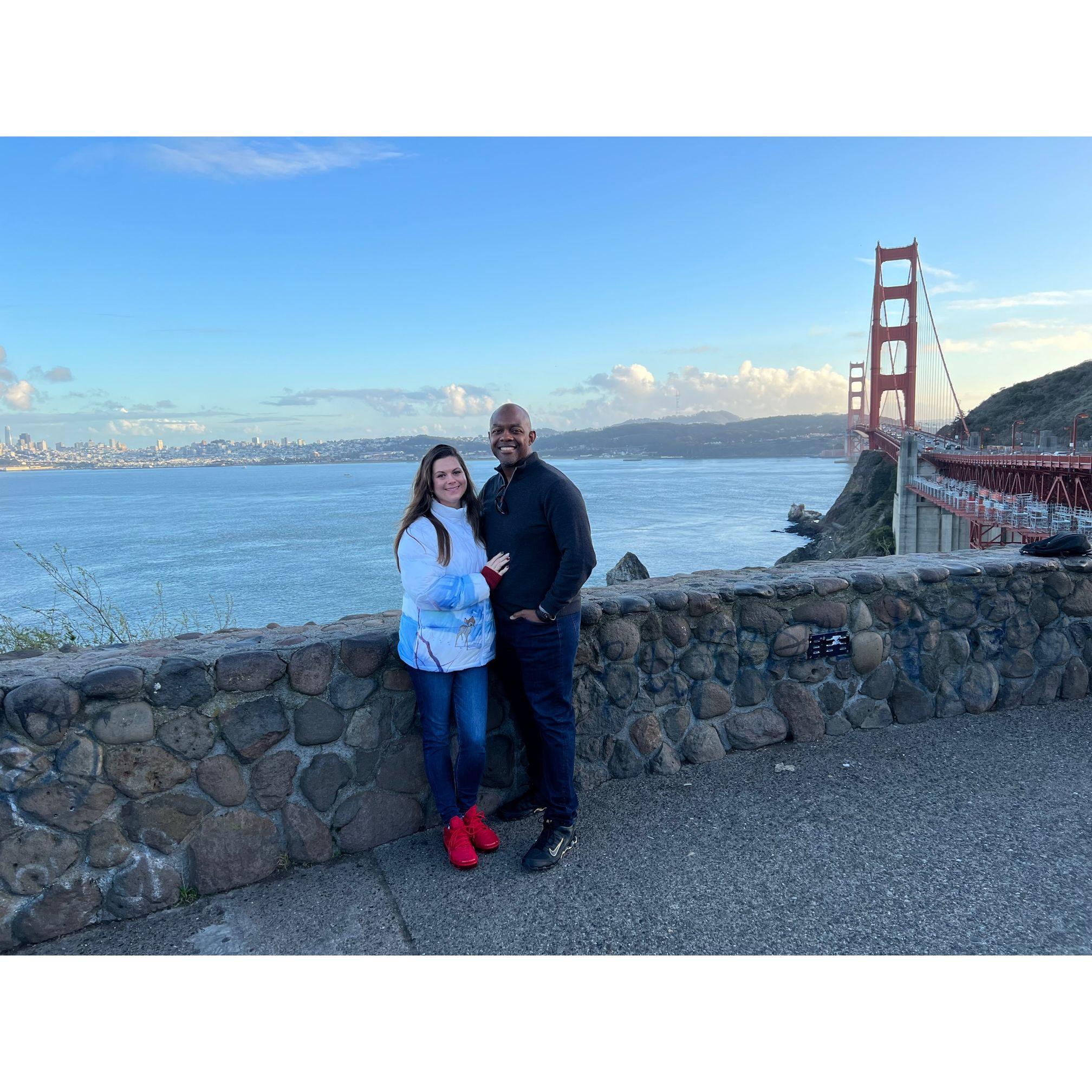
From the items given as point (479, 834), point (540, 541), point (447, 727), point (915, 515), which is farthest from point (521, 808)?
point (915, 515)

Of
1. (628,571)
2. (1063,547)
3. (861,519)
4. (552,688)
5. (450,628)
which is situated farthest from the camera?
(861,519)

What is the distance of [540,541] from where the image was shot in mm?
2309

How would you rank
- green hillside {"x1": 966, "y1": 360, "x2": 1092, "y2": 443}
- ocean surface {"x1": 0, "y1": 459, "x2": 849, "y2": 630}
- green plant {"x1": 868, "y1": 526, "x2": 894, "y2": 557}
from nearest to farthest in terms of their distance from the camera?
ocean surface {"x1": 0, "y1": 459, "x2": 849, "y2": 630}
green plant {"x1": 868, "y1": 526, "x2": 894, "y2": 557}
green hillside {"x1": 966, "y1": 360, "x2": 1092, "y2": 443}

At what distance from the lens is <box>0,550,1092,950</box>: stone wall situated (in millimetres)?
2059

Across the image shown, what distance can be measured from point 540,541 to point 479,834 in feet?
3.14

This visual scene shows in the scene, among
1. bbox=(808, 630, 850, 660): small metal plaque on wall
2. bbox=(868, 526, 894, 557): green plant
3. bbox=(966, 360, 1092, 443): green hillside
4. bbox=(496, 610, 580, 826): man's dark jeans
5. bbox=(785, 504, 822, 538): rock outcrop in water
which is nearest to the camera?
bbox=(496, 610, 580, 826): man's dark jeans

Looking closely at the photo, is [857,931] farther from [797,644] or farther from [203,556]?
[203,556]

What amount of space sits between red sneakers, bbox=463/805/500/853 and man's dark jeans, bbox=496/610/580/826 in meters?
0.19

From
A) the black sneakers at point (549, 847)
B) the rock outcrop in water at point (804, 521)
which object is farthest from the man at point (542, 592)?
the rock outcrop in water at point (804, 521)

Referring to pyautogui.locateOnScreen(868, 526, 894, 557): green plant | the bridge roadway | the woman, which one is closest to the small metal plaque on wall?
the bridge roadway

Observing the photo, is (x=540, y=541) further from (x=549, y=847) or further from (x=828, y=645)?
(x=828, y=645)

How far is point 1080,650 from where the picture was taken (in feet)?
11.4

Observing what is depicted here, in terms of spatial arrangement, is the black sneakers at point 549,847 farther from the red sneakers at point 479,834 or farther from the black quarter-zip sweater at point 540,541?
the black quarter-zip sweater at point 540,541

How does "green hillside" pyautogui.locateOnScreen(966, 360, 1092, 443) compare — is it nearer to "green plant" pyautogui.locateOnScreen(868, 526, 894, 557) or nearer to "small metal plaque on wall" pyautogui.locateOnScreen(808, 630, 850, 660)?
"green plant" pyautogui.locateOnScreen(868, 526, 894, 557)
